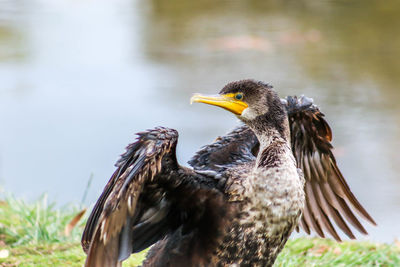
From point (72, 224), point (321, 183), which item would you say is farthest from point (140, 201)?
point (72, 224)

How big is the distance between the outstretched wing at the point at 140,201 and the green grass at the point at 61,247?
0.98 meters

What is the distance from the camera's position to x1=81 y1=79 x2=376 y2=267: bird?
3045mm

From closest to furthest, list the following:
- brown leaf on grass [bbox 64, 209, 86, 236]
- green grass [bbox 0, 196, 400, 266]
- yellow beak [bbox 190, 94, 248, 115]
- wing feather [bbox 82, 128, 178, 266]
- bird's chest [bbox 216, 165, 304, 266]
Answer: wing feather [bbox 82, 128, 178, 266] → bird's chest [bbox 216, 165, 304, 266] → yellow beak [bbox 190, 94, 248, 115] → green grass [bbox 0, 196, 400, 266] → brown leaf on grass [bbox 64, 209, 86, 236]

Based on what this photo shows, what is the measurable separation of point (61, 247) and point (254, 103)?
1814 millimetres

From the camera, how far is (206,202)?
3.35 m

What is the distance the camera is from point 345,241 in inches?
197

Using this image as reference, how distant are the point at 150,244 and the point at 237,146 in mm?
774

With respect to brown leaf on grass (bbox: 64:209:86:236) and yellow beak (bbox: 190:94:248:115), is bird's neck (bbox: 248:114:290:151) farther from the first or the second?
brown leaf on grass (bbox: 64:209:86:236)

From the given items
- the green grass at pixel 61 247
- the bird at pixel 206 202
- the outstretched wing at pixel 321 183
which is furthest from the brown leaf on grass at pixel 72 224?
the outstretched wing at pixel 321 183

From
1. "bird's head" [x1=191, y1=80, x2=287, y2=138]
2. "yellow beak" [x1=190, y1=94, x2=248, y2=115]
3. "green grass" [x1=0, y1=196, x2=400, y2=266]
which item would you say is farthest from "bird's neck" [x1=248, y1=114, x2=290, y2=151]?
"green grass" [x1=0, y1=196, x2=400, y2=266]

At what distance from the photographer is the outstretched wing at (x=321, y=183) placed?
408 centimetres

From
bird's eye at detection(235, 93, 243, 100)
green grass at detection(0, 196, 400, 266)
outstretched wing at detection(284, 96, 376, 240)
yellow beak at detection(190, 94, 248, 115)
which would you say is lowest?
green grass at detection(0, 196, 400, 266)

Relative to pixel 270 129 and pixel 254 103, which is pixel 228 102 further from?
pixel 270 129

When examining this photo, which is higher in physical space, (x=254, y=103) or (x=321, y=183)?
(x=254, y=103)
